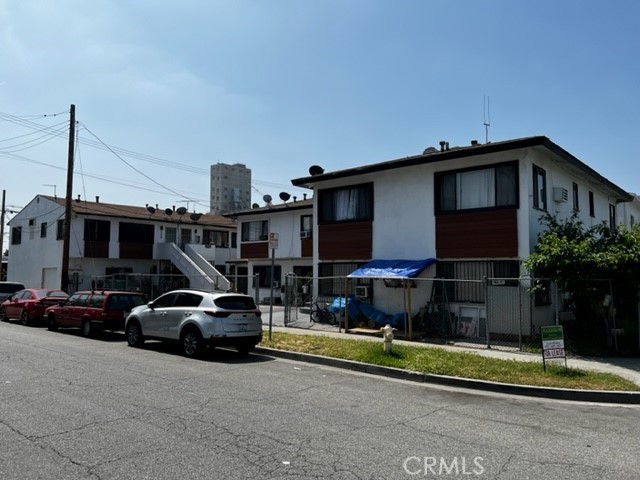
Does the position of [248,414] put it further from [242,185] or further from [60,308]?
[242,185]

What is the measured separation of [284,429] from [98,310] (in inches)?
471

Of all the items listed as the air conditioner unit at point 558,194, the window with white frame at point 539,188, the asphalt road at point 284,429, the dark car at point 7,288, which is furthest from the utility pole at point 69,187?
the air conditioner unit at point 558,194

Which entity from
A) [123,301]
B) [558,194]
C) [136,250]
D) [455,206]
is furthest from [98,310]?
[136,250]

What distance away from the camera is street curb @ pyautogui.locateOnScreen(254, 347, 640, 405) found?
28.5ft

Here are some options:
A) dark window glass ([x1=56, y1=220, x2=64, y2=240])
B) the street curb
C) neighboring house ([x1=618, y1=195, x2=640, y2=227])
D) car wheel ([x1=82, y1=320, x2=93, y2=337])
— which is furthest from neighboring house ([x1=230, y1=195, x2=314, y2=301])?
neighboring house ([x1=618, y1=195, x2=640, y2=227])

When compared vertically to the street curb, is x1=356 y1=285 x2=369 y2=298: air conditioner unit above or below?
above

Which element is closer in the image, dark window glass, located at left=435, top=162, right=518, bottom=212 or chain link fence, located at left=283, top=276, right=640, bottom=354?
chain link fence, located at left=283, top=276, right=640, bottom=354

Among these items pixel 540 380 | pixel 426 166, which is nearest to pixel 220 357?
pixel 540 380

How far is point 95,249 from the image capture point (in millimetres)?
35062

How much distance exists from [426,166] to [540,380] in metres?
9.64

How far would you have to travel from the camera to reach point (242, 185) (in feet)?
214

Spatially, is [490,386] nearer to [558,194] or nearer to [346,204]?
[558,194]

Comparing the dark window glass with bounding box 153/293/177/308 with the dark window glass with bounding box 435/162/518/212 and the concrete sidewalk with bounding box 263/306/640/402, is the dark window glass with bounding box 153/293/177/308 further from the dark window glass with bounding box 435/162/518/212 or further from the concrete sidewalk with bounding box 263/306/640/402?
the dark window glass with bounding box 435/162/518/212

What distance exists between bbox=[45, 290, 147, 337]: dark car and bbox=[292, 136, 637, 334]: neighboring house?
737cm
